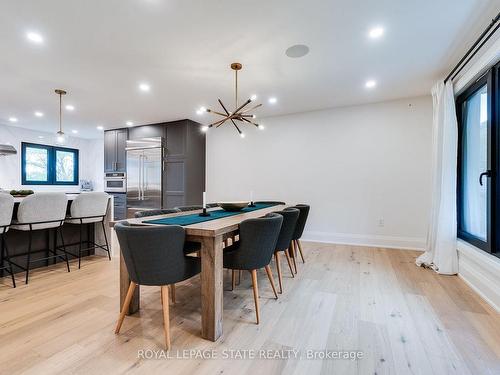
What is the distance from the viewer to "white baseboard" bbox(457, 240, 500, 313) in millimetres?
2203

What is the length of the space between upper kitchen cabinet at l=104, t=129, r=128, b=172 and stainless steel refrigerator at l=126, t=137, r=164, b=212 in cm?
23

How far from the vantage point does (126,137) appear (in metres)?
6.00

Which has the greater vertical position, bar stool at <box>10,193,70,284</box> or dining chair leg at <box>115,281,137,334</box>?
bar stool at <box>10,193,70,284</box>

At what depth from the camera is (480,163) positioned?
2.79 meters

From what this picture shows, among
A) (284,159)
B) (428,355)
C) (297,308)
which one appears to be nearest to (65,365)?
(297,308)

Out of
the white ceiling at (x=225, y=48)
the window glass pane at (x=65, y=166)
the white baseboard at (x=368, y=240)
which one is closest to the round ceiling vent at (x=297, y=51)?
the white ceiling at (x=225, y=48)

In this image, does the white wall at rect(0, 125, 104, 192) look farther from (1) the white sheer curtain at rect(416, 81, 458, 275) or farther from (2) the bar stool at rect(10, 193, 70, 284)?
(1) the white sheer curtain at rect(416, 81, 458, 275)

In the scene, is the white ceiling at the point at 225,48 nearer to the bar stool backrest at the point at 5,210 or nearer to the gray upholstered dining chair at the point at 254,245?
the bar stool backrest at the point at 5,210

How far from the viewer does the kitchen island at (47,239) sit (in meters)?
2.89

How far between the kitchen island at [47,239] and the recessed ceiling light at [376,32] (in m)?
3.95

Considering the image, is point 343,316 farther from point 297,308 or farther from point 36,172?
point 36,172

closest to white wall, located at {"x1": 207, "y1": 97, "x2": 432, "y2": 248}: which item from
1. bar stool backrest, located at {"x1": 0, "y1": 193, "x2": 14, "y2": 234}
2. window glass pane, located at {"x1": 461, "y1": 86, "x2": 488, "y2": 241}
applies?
window glass pane, located at {"x1": 461, "y1": 86, "x2": 488, "y2": 241}

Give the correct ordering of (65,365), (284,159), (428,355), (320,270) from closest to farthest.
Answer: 1. (65,365)
2. (428,355)
3. (320,270)
4. (284,159)

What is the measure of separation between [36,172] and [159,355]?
7.13 meters
